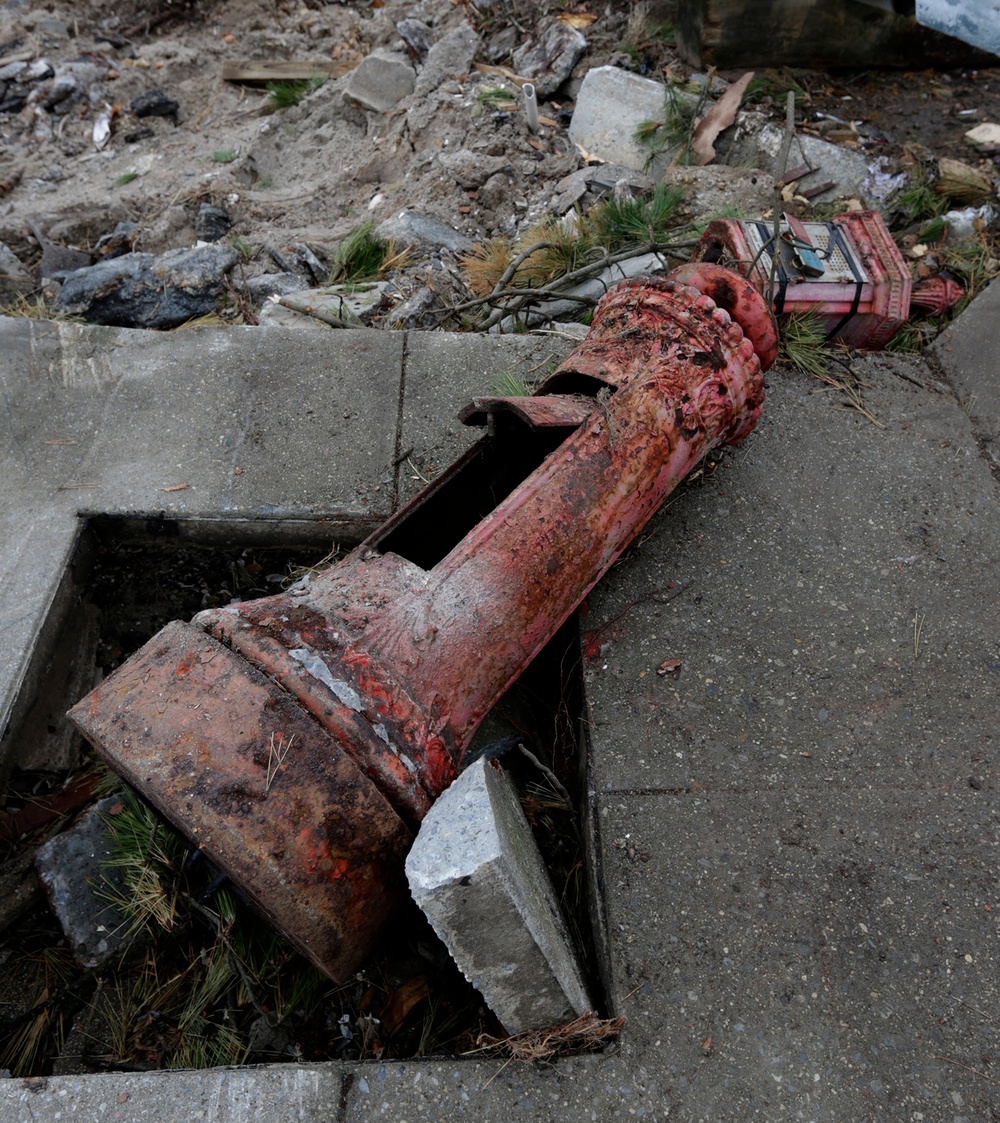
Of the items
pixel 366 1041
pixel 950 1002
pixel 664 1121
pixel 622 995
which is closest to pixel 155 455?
pixel 366 1041

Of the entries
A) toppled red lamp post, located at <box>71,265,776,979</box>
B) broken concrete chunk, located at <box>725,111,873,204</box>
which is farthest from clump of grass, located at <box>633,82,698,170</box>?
toppled red lamp post, located at <box>71,265,776,979</box>

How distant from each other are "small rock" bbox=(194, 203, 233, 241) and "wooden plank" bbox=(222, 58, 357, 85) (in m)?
2.13

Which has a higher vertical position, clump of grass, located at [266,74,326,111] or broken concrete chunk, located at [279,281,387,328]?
broken concrete chunk, located at [279,281,387,328]

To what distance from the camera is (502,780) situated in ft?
5.92

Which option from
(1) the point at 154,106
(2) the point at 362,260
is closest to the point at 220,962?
(2) the point at 362,260

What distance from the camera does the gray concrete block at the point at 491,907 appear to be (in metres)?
1.38

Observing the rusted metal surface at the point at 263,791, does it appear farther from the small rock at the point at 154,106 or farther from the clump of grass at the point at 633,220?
the small rock at the point at 154,106

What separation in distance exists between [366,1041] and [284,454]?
1732mm

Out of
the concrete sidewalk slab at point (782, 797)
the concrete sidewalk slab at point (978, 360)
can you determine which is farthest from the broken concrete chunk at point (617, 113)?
the concrete sidewalk slab at point (782, 797)

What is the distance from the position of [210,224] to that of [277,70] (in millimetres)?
2472

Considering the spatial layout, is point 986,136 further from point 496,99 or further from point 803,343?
point 496,99

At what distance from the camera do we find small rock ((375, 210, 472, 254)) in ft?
12.1

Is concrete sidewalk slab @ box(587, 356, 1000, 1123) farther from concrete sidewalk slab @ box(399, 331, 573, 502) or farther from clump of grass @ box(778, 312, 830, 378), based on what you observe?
concrete sidewalk slab @ box(399, 331, 573, 502)

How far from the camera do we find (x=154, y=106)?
Answer: 582 centimetres
